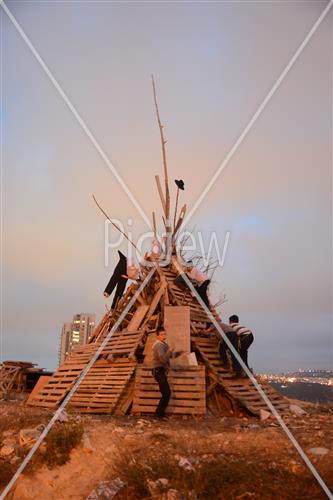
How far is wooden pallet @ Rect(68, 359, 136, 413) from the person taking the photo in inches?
369

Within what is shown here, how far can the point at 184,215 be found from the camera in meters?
14.2

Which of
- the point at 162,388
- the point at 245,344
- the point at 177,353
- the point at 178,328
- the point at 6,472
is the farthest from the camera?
the point at 178,328

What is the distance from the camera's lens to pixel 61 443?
5969mm

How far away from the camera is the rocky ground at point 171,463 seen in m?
4.59

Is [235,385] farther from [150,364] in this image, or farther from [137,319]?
[137,319]

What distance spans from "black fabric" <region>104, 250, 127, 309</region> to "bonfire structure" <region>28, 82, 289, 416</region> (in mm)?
331

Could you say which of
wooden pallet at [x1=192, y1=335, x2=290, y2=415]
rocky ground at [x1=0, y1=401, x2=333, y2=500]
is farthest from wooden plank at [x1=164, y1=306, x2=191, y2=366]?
rocky ground at [x1=0, y1=401, x2=333, y2=500]

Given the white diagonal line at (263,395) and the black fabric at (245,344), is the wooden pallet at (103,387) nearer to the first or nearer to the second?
the white diagonal line at (263,395)

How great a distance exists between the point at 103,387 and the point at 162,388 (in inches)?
85.3

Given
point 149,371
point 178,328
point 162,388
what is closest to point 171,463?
point 162,388

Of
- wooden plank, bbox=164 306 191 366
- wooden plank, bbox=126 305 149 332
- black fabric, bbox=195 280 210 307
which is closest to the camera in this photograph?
wooden plank, bbox=164 306 191 366

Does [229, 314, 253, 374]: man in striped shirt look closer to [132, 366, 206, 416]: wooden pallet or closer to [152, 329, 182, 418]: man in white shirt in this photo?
[132, 366, 206, 416]: wooden pallet

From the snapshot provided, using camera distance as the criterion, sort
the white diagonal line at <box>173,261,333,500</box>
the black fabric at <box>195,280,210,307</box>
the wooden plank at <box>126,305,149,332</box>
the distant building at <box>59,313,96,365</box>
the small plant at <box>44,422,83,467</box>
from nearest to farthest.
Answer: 1. the white diagonal line at <box>173,261,333,500</box>
2. the small plant at <box>44,422,83,467</box>
3. the wooden plank at <box>126,305,149,332</box>
4. the black fabric at <box>195,280,210,307</box>
5. the distant building at <box>59,313,96,365</box>

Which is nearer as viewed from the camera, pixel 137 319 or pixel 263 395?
pixel 263 395
